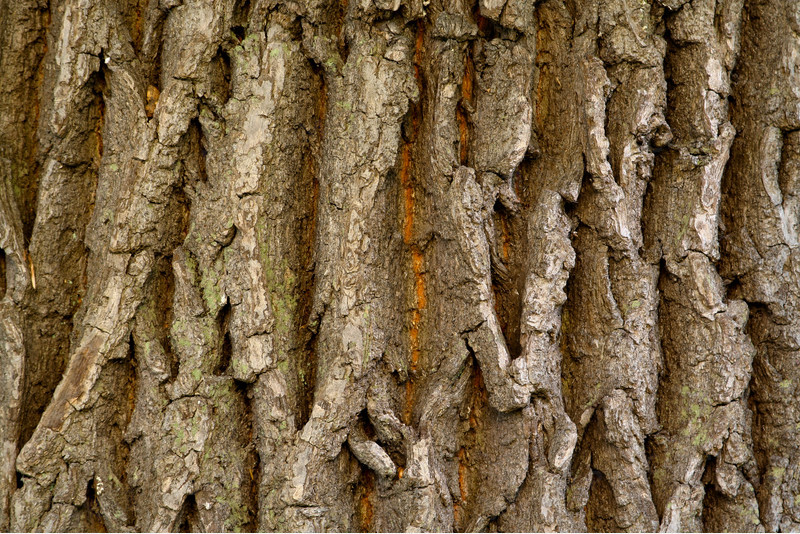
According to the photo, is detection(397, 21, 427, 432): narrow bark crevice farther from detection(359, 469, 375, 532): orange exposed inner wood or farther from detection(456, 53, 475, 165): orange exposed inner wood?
detection(359, 469, 375, 532): orange exposed inner wood

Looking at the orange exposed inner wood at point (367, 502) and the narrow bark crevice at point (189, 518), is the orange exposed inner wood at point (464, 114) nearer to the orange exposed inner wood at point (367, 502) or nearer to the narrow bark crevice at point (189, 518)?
the orange exposed inner wood at point (367, 502)

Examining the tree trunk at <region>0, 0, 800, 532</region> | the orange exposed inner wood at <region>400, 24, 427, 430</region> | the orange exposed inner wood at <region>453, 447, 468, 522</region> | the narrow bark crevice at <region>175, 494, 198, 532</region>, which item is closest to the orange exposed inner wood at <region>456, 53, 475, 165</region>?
the tree trunk at <region>0, 0, 800, 532</region>

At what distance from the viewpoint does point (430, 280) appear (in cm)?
165

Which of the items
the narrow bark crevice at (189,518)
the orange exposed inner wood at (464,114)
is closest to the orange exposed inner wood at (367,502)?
the narrow bark crevice at (189,518)

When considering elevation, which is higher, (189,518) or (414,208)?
(414,208)

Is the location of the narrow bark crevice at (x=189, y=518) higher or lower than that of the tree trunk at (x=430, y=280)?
lower

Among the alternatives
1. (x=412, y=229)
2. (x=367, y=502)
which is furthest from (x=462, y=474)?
(x=412, y=229)

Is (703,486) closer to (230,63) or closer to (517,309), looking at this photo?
(517,309)

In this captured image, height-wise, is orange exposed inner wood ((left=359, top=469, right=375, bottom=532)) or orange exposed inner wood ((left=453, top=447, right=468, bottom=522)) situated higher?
orange exposed inner wood ((left=453, top=447, right=468, bottom=522))

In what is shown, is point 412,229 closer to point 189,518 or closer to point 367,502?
point 367,502

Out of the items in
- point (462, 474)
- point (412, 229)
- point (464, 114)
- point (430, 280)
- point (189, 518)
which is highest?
point (464, 114)

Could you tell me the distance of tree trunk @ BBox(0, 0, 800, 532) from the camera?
157 centimetres

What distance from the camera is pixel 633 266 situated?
1.61 metres

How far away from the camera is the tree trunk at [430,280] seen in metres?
1.57
